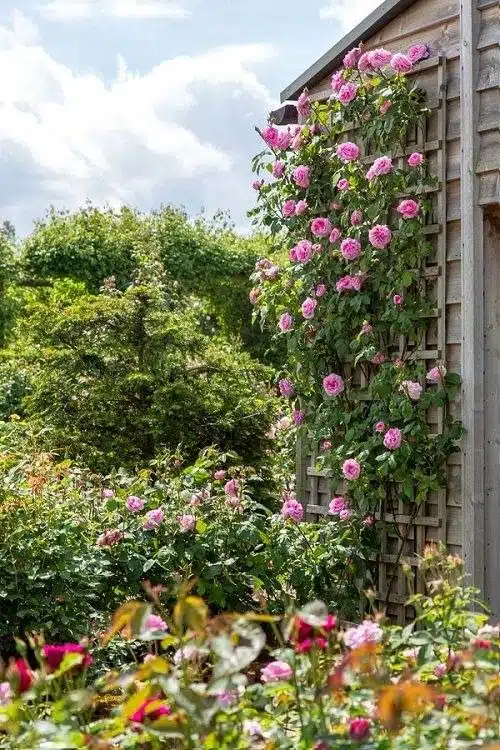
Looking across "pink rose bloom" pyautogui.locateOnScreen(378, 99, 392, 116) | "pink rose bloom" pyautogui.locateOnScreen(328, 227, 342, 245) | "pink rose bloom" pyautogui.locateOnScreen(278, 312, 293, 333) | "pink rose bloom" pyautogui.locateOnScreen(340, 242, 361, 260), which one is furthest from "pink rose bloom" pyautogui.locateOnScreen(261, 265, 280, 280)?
"pink rose bloom" pyautogui.locateOnScreen(378, 99, 392, 116)

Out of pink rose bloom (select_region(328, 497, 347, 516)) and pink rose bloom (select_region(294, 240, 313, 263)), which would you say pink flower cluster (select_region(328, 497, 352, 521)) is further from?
pink rose bloom (select_region(294, 240, 313, 263))

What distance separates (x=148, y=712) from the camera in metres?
2.06

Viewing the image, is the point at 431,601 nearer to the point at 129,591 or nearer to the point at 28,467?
the point at 129,591

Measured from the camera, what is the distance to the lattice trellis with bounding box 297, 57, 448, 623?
5.21m

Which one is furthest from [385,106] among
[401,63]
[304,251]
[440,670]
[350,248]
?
[440,670]

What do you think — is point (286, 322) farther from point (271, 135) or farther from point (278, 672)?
point (278, 672)

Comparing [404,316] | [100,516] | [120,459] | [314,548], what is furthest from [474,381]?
[120,459]

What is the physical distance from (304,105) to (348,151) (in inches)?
21.0

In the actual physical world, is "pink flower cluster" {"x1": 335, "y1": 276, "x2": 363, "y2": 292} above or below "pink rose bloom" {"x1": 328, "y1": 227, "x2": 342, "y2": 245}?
below

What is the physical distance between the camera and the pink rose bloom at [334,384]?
5.53 meters

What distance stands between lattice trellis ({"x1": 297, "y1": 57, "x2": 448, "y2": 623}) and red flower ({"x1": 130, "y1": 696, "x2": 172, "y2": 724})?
A: 3259 millimetres

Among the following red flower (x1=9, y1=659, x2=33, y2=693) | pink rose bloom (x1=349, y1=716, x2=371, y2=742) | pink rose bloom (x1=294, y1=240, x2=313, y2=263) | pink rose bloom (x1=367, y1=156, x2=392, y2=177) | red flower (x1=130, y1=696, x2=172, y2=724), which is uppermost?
pink rose bloom (x1=367, y1=156, x2=392, y2=177)

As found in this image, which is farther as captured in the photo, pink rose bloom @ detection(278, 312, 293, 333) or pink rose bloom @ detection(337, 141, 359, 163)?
pink rose bloom @ detection(278, 312, 293, 333)

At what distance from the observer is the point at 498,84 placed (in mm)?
4988
